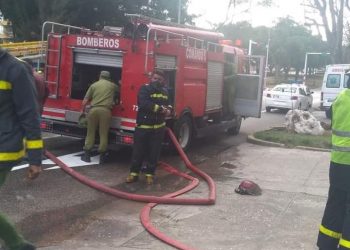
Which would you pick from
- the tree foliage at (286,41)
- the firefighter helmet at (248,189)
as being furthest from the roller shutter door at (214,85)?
the tree foliage at (286,41)

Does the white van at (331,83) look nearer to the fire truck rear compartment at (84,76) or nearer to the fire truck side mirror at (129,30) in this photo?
the fire truck rear compartment at (84,76)

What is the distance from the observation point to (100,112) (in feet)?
28.8

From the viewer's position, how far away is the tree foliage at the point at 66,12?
22.2m

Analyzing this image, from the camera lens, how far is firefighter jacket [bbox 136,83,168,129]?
778 cm

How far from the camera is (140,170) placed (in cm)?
811

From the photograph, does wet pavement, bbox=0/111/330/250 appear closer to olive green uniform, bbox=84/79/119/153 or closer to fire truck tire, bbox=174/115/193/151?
olive green uniform, bbox=84/79/119/153

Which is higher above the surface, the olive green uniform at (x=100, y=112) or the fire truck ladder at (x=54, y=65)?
the fire truck ladder at (x=54, y=65)

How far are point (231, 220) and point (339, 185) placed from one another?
2.04m

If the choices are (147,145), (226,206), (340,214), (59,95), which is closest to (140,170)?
(147,145)

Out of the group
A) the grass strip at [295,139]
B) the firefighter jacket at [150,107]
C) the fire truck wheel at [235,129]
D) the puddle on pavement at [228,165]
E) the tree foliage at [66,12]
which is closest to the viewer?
the firefighter jacket at [150,107]

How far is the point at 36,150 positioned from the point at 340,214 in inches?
98.9

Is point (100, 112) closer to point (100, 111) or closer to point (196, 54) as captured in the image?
point (100, 111)

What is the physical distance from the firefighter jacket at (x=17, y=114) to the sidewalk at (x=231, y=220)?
4.90 feet

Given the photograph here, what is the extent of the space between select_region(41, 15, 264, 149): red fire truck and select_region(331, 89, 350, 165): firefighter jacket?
15.9 feet
